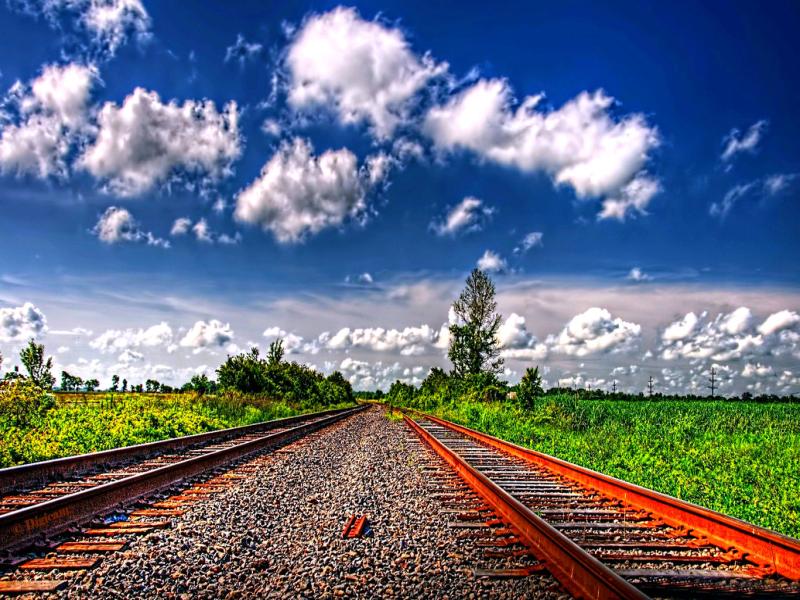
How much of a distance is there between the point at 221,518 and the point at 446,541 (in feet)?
8.00

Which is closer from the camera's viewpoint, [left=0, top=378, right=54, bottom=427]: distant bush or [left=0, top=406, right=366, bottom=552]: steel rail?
[left=0, top=406, right=366, bottom=552]: steel rail

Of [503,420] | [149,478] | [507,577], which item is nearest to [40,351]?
[503,420]

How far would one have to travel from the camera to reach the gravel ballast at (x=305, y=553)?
3.93 m

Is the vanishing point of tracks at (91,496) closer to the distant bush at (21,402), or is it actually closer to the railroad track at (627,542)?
the railroad track at (627,542)

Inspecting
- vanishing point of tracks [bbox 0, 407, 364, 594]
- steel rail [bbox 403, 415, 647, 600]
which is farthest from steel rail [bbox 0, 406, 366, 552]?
Result: steel rail [bbox 403, 415, 647, 600]

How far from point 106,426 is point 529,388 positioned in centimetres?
1514

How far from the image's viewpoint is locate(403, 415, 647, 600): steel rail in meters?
3.39

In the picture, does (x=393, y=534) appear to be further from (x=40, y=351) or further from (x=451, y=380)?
(x=451, y=380)

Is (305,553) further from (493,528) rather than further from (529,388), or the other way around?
(529,388)

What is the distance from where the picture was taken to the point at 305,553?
4.72m

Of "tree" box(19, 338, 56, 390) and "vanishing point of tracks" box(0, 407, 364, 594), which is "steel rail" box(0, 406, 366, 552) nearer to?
"vanishing point of tracks" box(0, 407, 364, 594)

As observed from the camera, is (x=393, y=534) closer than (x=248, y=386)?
Yes

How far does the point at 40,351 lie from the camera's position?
24.5 metres

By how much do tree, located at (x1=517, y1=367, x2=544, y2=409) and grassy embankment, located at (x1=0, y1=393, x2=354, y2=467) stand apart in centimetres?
1054
